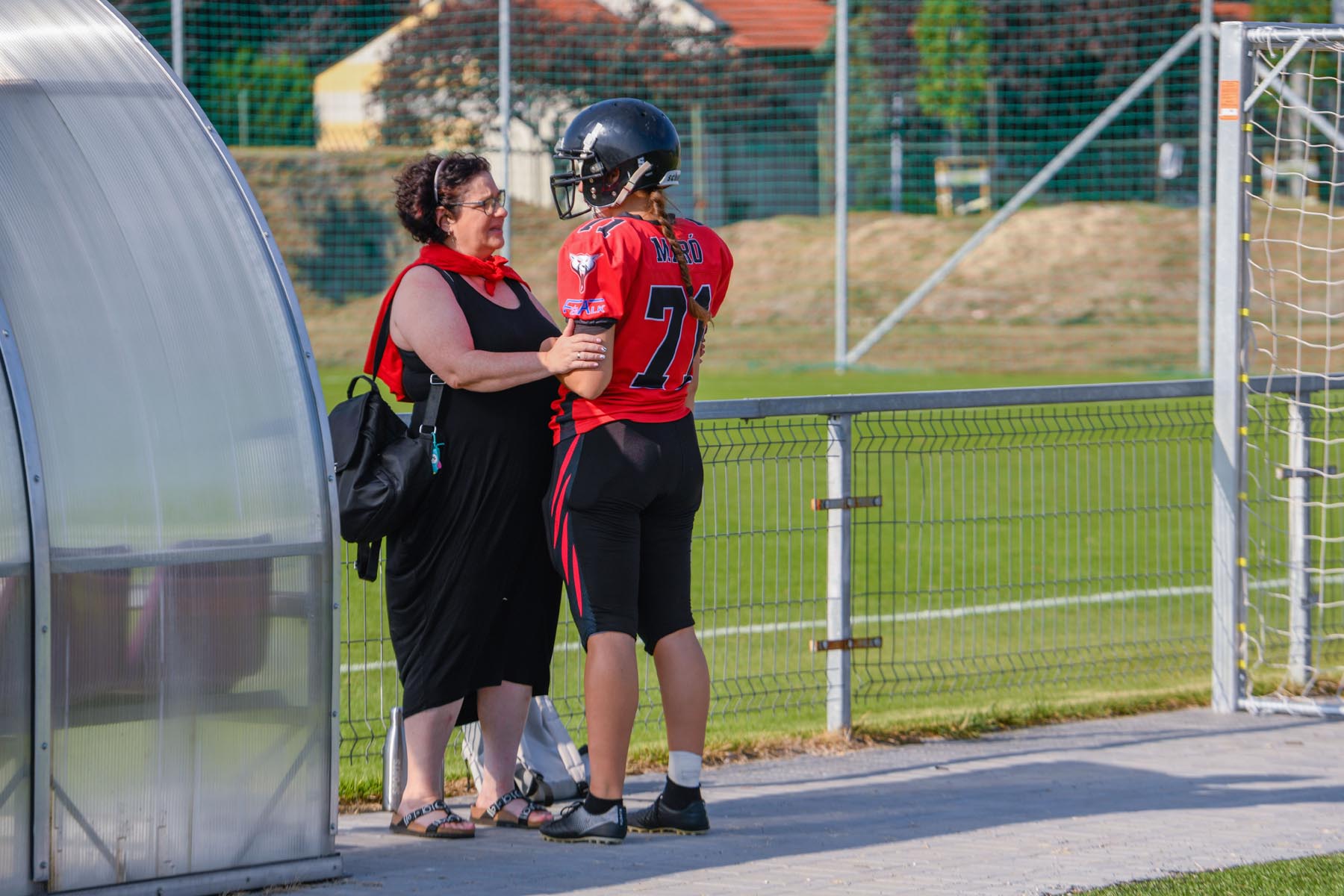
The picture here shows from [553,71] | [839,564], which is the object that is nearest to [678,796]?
[839,564]

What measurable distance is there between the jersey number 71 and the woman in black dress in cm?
28

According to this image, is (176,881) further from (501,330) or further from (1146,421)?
→ (1146,421)

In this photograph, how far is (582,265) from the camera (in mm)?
4641

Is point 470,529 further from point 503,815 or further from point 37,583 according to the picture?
point 37,583

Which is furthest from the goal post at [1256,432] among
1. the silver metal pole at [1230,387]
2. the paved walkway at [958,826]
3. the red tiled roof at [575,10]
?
the red tiled roof at [575,10]

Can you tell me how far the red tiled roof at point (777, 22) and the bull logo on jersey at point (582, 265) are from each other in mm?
24572

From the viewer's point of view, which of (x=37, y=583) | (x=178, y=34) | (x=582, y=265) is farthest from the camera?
(x=178, y=34)

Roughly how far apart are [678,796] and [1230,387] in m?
2.98

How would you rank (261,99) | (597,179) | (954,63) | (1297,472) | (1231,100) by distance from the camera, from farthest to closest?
1. (954,63)
2. (261,99)
3. (1297,472)
4. (1231,100)
5. (597,179)

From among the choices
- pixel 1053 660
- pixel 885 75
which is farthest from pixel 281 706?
pixel 885 75

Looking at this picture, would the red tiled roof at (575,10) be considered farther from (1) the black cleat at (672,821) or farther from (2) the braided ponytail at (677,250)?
(1) the black cleat at (672,821)

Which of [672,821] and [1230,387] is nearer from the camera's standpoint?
[672,821]

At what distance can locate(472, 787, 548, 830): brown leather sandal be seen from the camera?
16.8ft

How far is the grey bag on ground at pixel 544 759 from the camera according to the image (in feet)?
17.6
